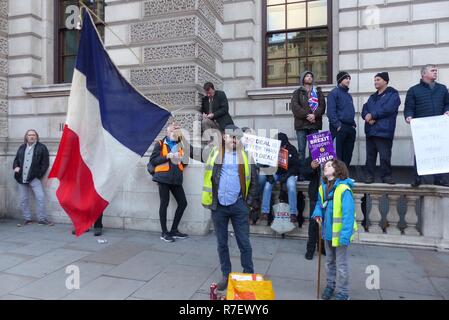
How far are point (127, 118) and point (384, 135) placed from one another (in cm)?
466

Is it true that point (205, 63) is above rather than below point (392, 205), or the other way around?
above

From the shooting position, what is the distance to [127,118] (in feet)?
15.4

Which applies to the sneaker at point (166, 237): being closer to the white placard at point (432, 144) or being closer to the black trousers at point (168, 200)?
the black trousers at point (168, 200)

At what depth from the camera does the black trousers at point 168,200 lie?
22.8ft

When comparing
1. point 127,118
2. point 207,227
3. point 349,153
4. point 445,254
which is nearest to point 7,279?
point 127,118

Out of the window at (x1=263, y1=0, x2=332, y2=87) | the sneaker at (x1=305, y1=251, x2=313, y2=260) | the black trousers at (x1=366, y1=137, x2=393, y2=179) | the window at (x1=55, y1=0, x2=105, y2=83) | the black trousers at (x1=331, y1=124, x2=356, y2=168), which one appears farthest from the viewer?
the window at (x1=55, y1=0, x2=105, y2=83)

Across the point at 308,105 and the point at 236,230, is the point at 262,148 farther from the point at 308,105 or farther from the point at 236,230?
the point at 236,230

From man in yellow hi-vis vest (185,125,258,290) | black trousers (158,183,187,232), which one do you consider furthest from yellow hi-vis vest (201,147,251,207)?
black trousers (158,183,187,232)

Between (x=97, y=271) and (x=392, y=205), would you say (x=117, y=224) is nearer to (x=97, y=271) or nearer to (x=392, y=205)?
(x=97, y=271)

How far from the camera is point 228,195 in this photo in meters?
4.64

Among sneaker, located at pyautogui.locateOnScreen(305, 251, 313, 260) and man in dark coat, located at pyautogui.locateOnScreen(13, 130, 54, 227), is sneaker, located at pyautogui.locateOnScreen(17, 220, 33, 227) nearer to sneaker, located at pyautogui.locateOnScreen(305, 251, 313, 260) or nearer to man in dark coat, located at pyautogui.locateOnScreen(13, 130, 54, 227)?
man in dark coat, located at pyautogui.locateOnScreen(13, 130, 54, 227)

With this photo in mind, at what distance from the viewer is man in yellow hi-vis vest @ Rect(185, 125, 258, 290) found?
15.3 feet
